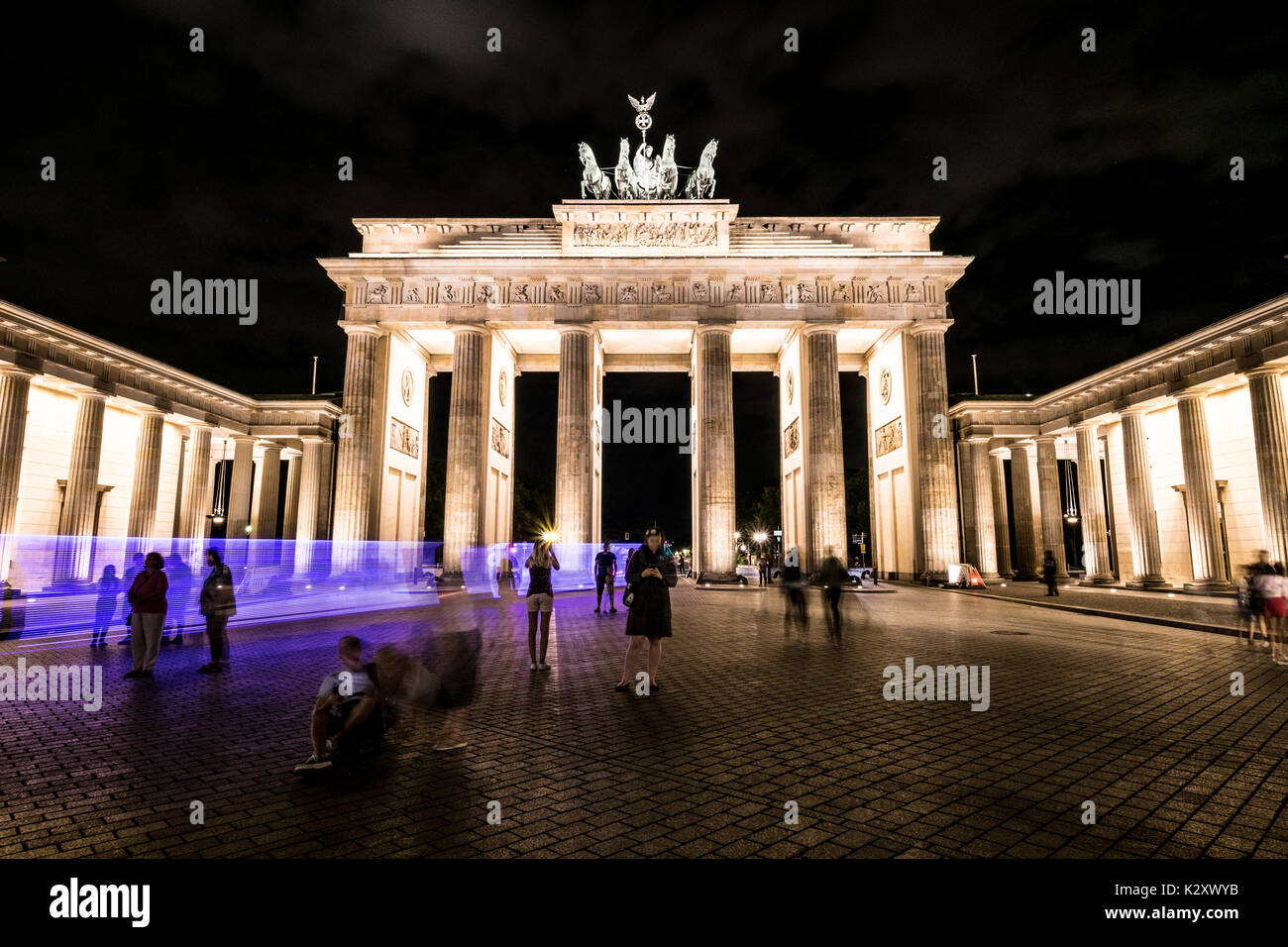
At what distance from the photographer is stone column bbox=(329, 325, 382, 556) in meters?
29.5

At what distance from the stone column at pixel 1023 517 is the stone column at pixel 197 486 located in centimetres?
4733

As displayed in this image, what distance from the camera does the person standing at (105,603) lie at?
1148 cm

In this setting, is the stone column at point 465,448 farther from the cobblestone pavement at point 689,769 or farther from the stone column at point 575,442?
the cobblestone pavement at point 689,769

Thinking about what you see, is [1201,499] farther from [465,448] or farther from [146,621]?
[146,621]

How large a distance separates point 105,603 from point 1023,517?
40651 mm

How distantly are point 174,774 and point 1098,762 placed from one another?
7.29 m

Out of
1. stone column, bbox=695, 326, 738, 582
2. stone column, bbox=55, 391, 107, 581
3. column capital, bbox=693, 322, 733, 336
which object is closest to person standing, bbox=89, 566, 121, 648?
stone column, bbox=55, 391, 107, 581

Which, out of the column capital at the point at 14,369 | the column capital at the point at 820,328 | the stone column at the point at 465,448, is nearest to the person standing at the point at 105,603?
the stone column at the point at 465,448

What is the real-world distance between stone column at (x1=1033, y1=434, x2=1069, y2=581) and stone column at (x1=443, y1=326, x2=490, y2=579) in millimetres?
30929

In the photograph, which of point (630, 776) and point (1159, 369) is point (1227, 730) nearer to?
point (630, 776)

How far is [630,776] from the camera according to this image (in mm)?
4562

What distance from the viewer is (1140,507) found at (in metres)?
26.7

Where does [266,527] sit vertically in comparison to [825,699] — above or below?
above
